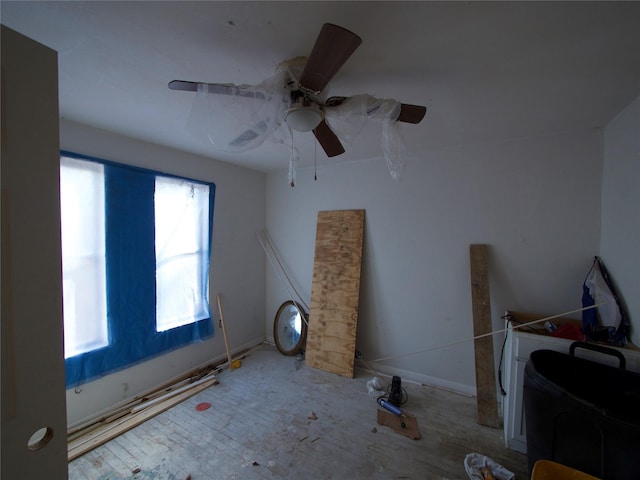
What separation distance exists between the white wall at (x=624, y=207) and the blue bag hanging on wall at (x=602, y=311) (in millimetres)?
38

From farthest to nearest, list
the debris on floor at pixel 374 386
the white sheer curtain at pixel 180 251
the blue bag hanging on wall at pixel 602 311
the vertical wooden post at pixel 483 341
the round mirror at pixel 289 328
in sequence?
1. the round mirror at pixel 289 328
2. the white sheer curtain at pixel 180 251
3. the debris on floor at pixel 374 386
4. the vertical wooden post at pixel 483 341
5. the blue bag hanging on wall at pixel 602 311

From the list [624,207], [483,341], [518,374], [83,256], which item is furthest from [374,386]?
[83,256]

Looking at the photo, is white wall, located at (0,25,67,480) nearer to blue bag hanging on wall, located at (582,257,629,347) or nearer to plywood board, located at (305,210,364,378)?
plywood board, located at (305,210,364,378)

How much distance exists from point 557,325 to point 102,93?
3521 millimetres

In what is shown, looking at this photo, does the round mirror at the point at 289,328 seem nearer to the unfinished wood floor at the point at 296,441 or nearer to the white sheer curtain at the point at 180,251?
the unfinished wood floor at the point at 296,441

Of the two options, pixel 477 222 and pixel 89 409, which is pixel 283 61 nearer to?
pixel 477 222

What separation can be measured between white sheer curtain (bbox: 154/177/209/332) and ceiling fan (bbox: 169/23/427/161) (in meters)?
1.65

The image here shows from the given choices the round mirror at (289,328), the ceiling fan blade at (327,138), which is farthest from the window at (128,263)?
the ceiling fan blade at (327,138)

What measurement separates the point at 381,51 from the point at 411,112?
0.31m

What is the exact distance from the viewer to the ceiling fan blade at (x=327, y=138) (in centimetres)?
140

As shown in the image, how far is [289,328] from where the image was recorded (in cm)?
318

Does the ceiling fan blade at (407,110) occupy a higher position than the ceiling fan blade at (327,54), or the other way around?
the ceiling fan blade at (327,54)

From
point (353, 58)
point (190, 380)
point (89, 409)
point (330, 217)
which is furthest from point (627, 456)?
point (89, 409)

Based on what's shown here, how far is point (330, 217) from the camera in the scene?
298 cm
